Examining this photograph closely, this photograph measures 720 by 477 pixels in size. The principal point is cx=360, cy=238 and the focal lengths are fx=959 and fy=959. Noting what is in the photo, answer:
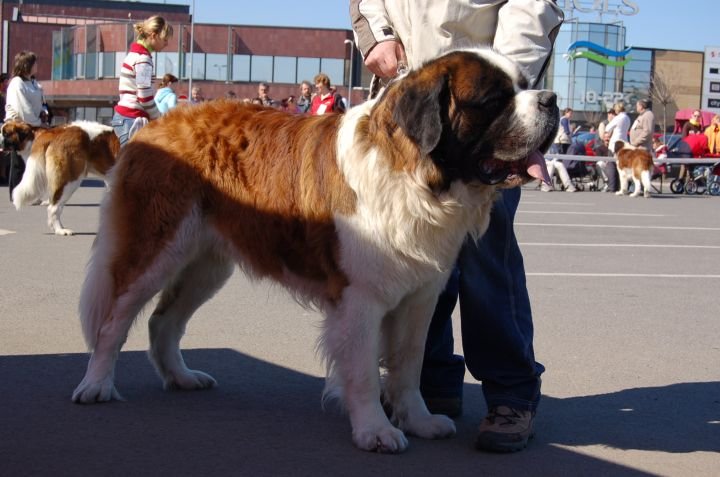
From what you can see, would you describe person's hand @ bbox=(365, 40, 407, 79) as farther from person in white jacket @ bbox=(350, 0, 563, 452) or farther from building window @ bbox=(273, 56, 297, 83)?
building window @ bbox=(273, 56, 297, 83)

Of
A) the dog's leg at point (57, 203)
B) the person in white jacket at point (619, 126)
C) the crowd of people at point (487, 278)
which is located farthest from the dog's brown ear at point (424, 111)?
the person in white jacket at point (619, 126)

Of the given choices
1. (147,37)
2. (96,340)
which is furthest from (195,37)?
(96,340)

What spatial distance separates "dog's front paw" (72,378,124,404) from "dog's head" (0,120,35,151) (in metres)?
9.56

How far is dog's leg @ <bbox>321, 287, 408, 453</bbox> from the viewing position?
3.56 meters

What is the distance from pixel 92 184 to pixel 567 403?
16294mm

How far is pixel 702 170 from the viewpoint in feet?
79.6

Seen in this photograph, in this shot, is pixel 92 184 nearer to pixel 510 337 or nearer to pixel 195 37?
pixel 510 337

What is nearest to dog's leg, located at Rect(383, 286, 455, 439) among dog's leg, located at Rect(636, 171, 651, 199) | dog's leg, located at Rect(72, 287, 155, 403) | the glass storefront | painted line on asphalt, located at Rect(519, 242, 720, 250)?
dog's leg, located at Rect(72, 287, 155, 403)

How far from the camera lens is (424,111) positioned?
331 centimetres

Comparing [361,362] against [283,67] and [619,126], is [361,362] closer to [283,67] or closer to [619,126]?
[619,126]

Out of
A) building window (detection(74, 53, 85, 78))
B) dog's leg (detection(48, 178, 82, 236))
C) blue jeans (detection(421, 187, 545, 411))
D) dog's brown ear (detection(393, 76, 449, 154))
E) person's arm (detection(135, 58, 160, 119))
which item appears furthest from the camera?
building window (detection(74, 53, 85, 78))

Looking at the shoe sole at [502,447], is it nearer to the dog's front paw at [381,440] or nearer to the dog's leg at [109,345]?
the dog's front paw at [381,440]

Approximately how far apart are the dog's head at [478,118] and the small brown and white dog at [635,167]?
59.4 ft

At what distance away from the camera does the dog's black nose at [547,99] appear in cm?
Answer: 330
